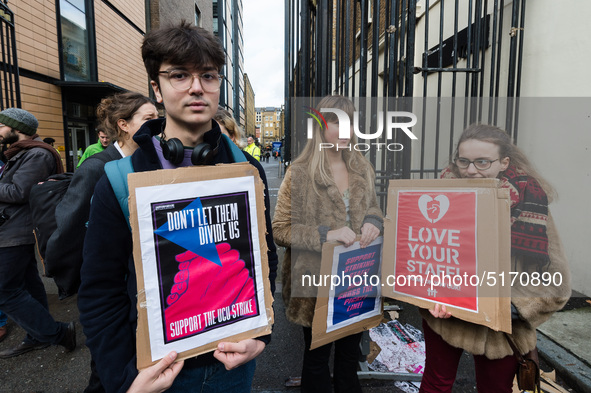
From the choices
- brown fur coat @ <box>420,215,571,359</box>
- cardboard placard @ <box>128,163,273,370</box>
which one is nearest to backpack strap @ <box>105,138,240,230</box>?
cardboard placard @ <box>128,163,273,370</box>

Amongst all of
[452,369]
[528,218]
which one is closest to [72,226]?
[452,369]

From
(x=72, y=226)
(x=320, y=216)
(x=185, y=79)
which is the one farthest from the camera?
(x=320, y=216)

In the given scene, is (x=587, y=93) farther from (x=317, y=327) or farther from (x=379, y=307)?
(x=317, y=327)

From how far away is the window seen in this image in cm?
863

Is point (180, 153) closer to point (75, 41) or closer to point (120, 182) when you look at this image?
point (120, 182)

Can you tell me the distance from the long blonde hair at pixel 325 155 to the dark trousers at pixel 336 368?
1.00 meters

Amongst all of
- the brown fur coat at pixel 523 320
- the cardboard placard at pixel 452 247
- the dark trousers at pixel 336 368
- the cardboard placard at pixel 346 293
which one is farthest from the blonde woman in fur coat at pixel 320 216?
the brown fur coat at pixel 523 320

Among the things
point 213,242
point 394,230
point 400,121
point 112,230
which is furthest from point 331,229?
point 400,121

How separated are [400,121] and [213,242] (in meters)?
2.33

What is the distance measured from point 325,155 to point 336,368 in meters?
1.40

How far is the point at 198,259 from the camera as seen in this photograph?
1154mm

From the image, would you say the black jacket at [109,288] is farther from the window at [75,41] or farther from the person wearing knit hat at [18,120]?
the window at [75,41]

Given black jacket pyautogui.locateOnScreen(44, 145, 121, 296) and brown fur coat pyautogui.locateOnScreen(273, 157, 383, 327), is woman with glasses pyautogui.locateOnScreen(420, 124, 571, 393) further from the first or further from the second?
black jacket pyautogui.locateOnScreen(44, 145, 121, 296)

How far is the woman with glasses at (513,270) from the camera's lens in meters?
1.60
